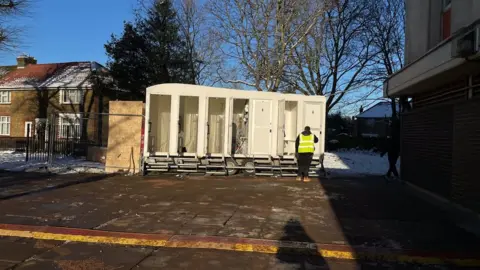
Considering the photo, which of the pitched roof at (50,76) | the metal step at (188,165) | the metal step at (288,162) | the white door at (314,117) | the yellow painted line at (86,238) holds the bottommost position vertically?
the yellow painted line at (86,238)

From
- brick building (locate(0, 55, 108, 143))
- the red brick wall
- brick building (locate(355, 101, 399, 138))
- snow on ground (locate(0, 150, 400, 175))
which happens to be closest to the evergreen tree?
brick building (locate(0, 55, 108, 143))

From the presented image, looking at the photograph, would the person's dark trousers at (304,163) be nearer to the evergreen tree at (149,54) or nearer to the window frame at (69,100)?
the evergreen tree at (149,54)

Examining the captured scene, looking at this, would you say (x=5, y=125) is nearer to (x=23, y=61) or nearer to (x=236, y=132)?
(x=23, y=61)

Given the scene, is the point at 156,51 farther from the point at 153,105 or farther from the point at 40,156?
the point at 153,105

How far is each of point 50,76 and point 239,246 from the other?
37.1 meters

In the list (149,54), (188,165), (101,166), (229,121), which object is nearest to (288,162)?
(229,121)

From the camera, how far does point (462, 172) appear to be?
8.57m

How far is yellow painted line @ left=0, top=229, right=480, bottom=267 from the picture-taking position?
5500 millimetres

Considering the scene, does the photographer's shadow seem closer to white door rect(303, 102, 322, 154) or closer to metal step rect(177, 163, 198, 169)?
metal step rect(177, 163, 198, 169)

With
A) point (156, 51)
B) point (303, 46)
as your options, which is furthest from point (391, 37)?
point (156, 51)

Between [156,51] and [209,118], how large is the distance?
16.1m

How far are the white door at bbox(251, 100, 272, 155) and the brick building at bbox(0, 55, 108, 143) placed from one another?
2172cm

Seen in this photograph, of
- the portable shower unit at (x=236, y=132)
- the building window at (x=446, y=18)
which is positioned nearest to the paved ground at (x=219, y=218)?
the portable shower unit at (x=236, y=132)

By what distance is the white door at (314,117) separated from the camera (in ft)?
48.3
